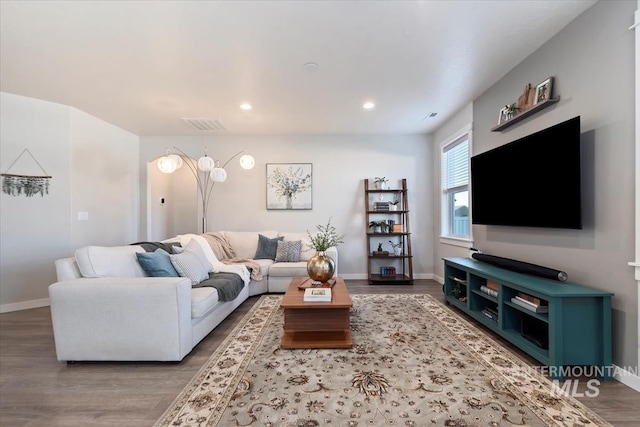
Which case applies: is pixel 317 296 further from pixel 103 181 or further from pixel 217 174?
pixel 103 181

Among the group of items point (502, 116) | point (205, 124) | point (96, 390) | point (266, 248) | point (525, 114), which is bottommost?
point (96, 390)

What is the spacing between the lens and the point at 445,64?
9.20ft

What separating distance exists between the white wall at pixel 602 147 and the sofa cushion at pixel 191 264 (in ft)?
10.6

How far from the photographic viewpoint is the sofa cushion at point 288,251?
439cm

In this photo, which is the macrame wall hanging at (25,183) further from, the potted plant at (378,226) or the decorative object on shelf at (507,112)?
the decorative object on shelf at (507,112)

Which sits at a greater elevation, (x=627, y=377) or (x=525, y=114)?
(x=525, y=114)

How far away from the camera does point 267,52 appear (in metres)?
2.56

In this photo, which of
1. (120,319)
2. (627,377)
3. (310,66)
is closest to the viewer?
(627,377)

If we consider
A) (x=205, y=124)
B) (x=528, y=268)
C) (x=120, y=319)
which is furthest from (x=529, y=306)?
(x=205, y=124)

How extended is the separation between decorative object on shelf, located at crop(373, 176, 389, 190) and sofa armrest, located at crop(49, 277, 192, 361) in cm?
374

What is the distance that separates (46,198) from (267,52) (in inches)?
140

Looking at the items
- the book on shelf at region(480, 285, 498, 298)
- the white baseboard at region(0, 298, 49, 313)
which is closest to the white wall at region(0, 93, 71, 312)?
the white baseboard at region(0, 298, 49, 313)

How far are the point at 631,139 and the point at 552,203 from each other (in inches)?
25.3

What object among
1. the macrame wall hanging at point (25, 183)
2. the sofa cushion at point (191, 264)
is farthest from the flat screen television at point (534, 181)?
the macrame wall hanging at point (25, 183)
